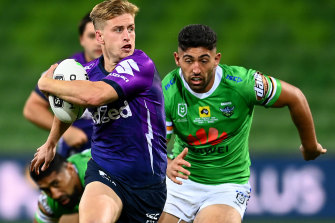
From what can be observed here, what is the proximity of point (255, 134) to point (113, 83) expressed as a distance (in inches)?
230

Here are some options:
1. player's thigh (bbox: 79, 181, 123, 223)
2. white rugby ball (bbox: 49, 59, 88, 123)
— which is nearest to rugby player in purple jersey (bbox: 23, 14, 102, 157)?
white rugby ball (bbox: 49, 59, 88, 123)

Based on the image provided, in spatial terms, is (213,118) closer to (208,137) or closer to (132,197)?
(208,137)

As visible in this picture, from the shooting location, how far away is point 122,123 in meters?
4.41

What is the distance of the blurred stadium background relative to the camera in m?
10.1

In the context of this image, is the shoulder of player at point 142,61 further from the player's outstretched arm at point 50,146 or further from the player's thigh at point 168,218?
the player's thigh at point 168,218

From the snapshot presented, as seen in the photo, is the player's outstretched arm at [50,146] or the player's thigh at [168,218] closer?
the player's outstretched arm at [50,146]

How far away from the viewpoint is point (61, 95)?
4.20m

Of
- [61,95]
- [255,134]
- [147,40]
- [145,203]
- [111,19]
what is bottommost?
[255,134]

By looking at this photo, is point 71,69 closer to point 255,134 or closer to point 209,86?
point 209,86

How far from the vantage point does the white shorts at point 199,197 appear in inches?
201

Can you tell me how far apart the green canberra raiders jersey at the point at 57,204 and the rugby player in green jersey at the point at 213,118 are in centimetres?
96

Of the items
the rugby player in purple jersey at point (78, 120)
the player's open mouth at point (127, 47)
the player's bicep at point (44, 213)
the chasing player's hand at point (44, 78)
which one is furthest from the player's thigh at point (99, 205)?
the player's bicep at point (44, 213)

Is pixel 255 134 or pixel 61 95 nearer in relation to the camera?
pixel 61 95

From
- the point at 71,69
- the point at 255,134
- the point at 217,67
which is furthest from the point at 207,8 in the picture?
the point at 71,69
